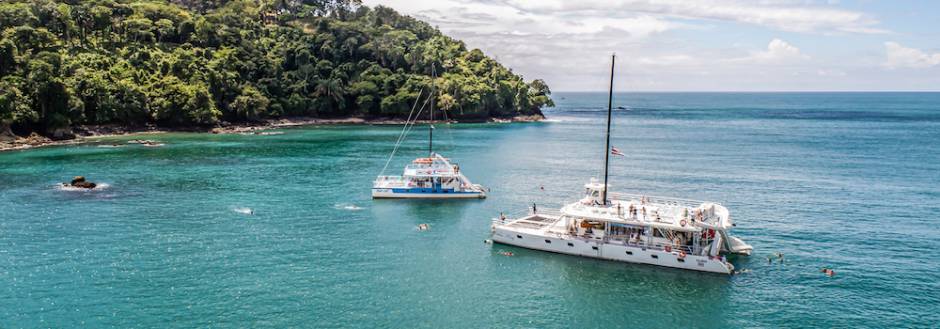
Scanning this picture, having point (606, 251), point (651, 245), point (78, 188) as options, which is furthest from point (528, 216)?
point (78, 188)

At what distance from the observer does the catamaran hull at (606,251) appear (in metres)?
53.0

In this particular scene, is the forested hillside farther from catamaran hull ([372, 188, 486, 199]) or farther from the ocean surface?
catamaran hull ([372, 188, 486, 199])

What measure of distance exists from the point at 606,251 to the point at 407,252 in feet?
60.8

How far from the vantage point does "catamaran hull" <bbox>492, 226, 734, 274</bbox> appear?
174 feet

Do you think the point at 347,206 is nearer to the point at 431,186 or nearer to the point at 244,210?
the point at 244,210

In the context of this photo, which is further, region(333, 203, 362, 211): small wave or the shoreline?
the shoreline

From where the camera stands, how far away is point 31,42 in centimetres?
14375

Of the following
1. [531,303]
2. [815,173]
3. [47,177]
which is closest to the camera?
[531,303]

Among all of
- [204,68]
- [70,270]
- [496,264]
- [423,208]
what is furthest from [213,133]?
[496,264]

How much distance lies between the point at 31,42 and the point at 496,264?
14112 cm

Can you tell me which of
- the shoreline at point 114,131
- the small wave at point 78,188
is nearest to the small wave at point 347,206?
the small wave at point 78,188

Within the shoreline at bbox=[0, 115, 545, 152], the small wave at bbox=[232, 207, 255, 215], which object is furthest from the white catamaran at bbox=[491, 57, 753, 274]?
the shoreline at bbox=[0, 115, 545, 152]

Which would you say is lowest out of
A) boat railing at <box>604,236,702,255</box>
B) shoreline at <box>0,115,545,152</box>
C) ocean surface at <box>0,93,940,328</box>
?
ocean surface at <box>0,93,940,328</box>

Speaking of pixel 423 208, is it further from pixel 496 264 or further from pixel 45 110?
pixel 45 110
